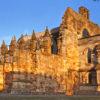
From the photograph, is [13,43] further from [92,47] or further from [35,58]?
[92,47]

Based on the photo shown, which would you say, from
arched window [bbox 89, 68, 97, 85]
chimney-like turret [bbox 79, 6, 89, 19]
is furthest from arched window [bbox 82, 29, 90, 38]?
arched window [bbox 89, 68, 97, 85]

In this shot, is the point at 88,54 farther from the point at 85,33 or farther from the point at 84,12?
the point at 84,12

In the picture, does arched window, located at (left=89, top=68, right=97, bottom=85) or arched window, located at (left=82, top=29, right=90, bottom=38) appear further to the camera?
arched window, located at (left=82, top=29, right=90, bottom=38)

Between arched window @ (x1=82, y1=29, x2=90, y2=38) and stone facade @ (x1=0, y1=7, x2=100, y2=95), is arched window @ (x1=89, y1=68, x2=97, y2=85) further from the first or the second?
arched window @ (x1=82, y1=29, x2=90, y2=38)

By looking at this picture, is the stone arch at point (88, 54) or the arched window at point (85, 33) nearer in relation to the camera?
the stone arch at point (88, 54)

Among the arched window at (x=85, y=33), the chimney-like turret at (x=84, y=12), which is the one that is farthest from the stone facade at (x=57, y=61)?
the chimney-like turret at (x=84, y=12)

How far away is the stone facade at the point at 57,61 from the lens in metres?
32.7

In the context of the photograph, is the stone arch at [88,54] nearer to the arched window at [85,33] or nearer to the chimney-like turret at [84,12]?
the arched window at [85,33]

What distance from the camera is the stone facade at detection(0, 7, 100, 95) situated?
32.7 metres

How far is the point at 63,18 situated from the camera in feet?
138

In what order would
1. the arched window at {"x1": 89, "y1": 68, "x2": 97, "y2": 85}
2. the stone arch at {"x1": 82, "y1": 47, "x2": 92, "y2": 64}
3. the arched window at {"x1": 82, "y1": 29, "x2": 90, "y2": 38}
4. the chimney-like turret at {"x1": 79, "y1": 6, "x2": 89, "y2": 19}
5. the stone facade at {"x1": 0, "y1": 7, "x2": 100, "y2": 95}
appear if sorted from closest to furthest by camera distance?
the stone facade at {"x1": 0, "y1": 7, "x2": 100, "y2": 95}
the arched window at {"x1": 89, "y1": 68, "x2": 97, "y2": 85}
the stone arch at {"x1": 82, "y1": 47, "x2": 92, "y2": 64}
the arched window at {"x1": 82, "y1": 29, "x2": 90, "y2": 38}
the chimney-like turret at {"x1": 79, "y1": 6, "x2": 89, "y2": 19}

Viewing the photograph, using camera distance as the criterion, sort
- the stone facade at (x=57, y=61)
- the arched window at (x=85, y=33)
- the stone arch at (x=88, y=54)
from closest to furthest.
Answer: the stone facade at (x=57, y=61)
the stone arch at (x=88, y=54)
the arched window at (x=85, y=33)

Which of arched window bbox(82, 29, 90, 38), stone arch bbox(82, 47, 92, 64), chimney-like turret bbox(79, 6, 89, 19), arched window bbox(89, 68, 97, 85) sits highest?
chimney-like turret bbox(79, 6, 89, 19)

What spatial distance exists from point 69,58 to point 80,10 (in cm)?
1156
